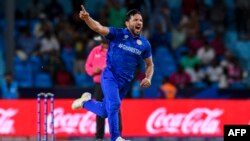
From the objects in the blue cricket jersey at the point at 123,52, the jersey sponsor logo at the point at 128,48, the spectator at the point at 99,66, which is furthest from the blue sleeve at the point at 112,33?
the spectator at the point at 99,66

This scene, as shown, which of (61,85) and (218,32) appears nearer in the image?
(61,85)

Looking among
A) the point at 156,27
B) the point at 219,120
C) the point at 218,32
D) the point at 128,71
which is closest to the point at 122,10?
the point at 156,27

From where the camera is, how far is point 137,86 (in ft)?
68.7

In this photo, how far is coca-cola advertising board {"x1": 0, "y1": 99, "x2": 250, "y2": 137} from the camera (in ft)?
58.8

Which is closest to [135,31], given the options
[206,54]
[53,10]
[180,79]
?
[180,79]

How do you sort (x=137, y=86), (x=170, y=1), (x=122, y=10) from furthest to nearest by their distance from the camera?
(x=170, y=1) → (x=122, y=10) → (x=137, y=86)

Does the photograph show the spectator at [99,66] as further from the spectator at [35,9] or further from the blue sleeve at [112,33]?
the spectator at [35,9]

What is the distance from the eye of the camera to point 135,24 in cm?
1232

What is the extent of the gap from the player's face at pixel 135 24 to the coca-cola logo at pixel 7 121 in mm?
6131

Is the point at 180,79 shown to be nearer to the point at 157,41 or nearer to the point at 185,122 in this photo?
the point at 157,41

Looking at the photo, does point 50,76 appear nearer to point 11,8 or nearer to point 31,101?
point 11,8

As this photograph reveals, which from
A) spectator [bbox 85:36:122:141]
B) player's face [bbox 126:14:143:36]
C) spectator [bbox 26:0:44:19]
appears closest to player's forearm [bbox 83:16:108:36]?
player's face [bbox 126:14:143:36]

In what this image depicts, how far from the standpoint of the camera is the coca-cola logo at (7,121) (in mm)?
17781

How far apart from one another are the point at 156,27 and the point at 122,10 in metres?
1.03
